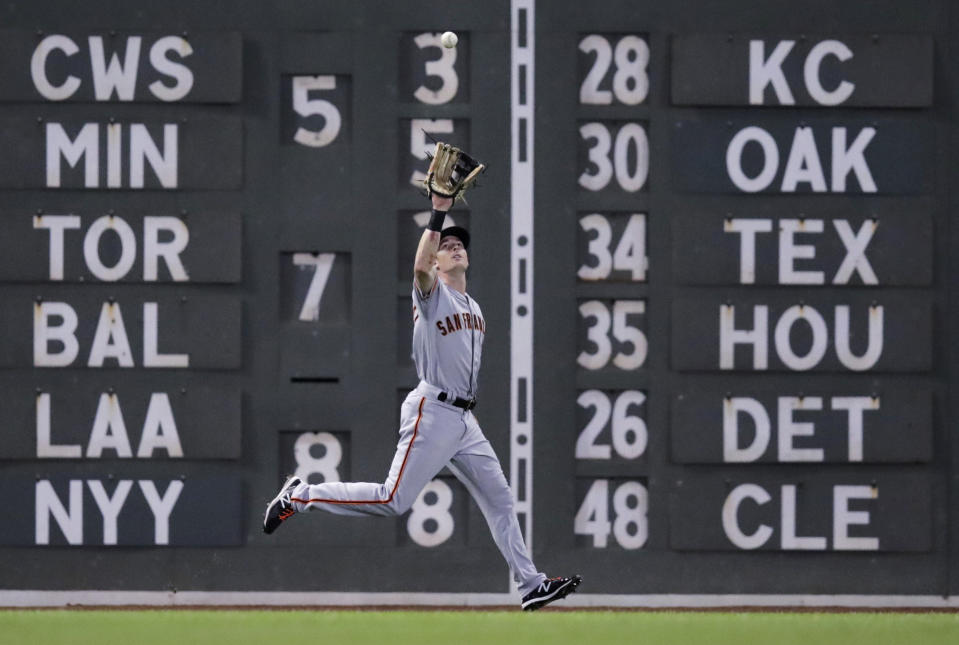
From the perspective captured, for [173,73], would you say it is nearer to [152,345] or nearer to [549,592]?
[152,345]

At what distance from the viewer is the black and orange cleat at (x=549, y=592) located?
708 cm

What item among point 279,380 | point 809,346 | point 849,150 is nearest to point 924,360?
point 809,346

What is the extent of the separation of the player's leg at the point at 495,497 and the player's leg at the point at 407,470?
0.35 feet

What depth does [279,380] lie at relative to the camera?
323 inches

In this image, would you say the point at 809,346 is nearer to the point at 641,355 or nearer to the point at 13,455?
the point at 641,355

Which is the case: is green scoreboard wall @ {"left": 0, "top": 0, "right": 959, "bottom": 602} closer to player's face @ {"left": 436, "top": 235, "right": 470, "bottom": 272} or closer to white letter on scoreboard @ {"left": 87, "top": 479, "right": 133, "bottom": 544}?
white letter on scoreboard @ {"left": 87, "top": 479, "right": 133, "bottom": 544}

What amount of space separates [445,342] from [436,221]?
0.62 metres

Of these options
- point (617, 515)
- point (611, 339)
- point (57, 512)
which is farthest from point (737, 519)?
point (57, 512)

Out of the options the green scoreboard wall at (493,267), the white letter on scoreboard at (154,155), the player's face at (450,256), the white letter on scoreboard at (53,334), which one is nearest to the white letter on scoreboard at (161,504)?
the green scoreboard wall at (493,267)

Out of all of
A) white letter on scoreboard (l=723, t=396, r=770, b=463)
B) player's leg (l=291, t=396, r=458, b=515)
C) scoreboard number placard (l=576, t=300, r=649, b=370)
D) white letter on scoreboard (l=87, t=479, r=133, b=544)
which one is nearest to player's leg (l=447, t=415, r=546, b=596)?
player's leg (l=291, t=396, r=458, b=515)

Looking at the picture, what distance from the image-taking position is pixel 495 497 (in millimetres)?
7215

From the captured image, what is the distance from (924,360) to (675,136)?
5.51 ft

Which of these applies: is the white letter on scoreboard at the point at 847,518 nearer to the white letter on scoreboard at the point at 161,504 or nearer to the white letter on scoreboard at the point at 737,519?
the white letter on scoreboard at the point at 737,519

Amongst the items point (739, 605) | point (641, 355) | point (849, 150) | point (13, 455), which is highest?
point (849, 150)
